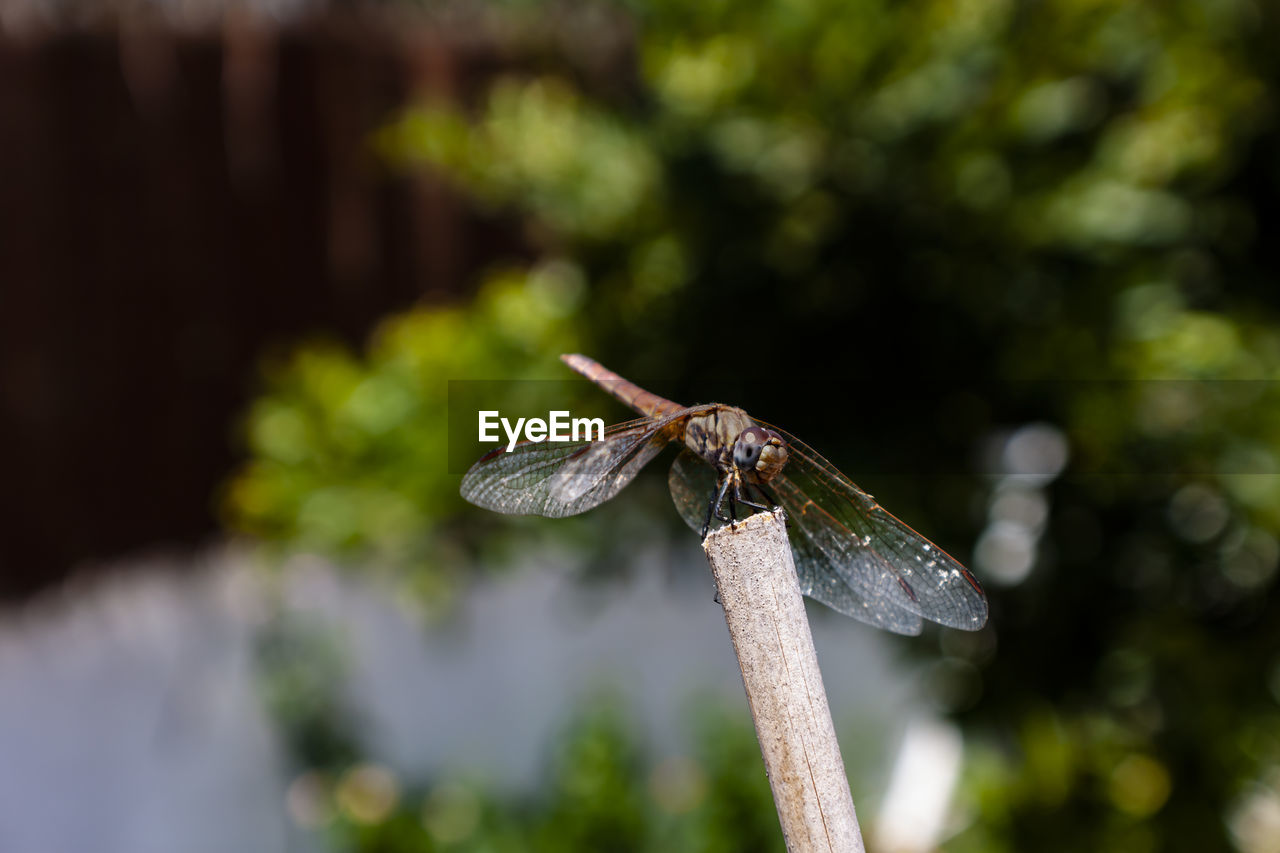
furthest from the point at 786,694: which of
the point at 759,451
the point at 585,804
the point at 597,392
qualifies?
the point at 585,804

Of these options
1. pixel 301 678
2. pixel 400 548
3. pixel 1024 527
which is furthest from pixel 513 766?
pixel 1024 527

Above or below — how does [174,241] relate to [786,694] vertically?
below

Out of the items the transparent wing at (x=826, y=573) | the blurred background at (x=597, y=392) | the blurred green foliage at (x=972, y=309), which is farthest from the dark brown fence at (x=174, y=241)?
the transparent wing at (x=826, y=573)

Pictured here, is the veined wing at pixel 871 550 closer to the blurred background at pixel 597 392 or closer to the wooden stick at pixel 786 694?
the wooden stick at pixel 786 694

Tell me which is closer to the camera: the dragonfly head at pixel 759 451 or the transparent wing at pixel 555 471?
the dragonfly head at pixel 759 451

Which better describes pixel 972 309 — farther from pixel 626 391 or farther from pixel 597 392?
pixel 626 391

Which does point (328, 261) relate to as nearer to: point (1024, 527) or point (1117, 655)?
point (1024, 527)

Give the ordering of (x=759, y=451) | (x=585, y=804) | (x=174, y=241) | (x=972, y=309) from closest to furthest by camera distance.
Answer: (x=759, y=451)
(x=972, y=309)
(x=585, y=804)
(x=174, y=241)

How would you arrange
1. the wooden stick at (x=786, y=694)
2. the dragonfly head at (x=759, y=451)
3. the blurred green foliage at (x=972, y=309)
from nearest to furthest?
the wooden stick at (x=786, y=694) < the dragonfly head at (x=759, y=451) < the blurred green foliage at (x=972, y=309)
